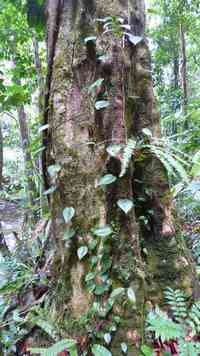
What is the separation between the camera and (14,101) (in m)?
1.84

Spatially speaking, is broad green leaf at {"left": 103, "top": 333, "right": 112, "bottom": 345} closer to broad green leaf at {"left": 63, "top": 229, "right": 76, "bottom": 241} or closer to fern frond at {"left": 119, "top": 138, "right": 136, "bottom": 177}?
broad green leaf at {"left": 63, "top": 229, "right": 76, "bottom": 241}

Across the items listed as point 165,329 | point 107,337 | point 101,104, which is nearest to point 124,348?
point 107,337

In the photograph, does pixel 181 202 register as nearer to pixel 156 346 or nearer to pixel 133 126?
pixel 133 126

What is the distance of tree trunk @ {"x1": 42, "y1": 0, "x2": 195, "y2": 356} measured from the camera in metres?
1.58

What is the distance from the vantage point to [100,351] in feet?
4.49

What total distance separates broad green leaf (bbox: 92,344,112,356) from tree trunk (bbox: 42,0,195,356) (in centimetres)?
13

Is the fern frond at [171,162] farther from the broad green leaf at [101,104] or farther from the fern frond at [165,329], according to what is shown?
the fern frond at [165,329]

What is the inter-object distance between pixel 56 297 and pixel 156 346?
0.61 metres

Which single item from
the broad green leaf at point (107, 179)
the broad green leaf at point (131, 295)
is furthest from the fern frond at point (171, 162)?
the broad green leaf at point (131, 295)

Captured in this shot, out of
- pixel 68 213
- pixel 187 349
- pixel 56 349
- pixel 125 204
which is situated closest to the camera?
pixel 187 349

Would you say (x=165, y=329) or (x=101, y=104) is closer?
(x=165, y=329)

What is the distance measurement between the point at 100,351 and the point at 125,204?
673mm

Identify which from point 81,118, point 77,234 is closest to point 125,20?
point 81,118

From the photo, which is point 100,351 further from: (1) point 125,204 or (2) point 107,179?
(2) point 107,179
